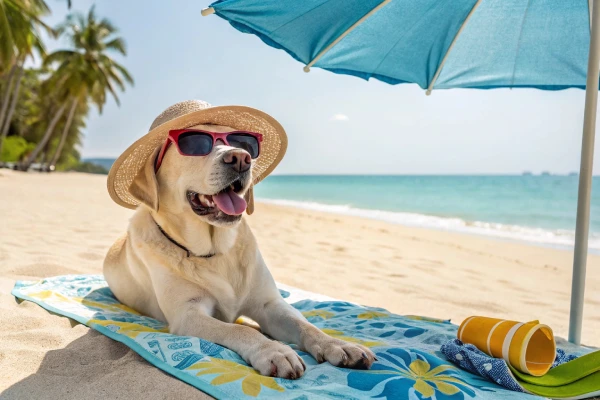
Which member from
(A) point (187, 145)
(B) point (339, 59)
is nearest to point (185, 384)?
(A) point (187, 145)

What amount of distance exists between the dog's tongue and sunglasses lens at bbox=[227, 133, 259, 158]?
328 millimetres

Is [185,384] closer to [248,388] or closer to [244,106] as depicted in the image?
[248,388]

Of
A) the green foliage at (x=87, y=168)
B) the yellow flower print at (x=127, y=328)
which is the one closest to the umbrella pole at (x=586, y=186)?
the yellow flower print at (x=127, y=328)

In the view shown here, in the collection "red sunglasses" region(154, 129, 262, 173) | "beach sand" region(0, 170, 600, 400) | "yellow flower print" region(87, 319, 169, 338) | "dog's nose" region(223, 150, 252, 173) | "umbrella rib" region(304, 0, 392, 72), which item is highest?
"umbrella rib" region(304, 0, 392, 72)

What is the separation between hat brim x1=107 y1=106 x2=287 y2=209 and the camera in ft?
8.50

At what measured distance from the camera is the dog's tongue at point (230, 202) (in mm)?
2465

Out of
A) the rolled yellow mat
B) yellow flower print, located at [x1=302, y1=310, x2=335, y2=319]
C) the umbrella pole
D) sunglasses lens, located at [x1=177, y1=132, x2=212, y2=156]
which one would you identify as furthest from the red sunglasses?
the umbrella pole

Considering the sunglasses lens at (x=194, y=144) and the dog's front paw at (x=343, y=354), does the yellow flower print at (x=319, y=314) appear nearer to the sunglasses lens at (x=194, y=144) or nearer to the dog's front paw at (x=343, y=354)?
the dog's front paw at (x=343, y=354)

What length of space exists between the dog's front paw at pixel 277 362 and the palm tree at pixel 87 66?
3305 cm

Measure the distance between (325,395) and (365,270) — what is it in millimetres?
4001

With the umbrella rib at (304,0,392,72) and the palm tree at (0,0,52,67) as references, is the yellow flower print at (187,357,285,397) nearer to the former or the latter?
the umbrella rib at (304,0,392,72)

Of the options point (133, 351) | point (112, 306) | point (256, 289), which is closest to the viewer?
point (133, 351)

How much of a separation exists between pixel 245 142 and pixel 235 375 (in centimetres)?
138

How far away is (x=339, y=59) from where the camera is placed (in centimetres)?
379
